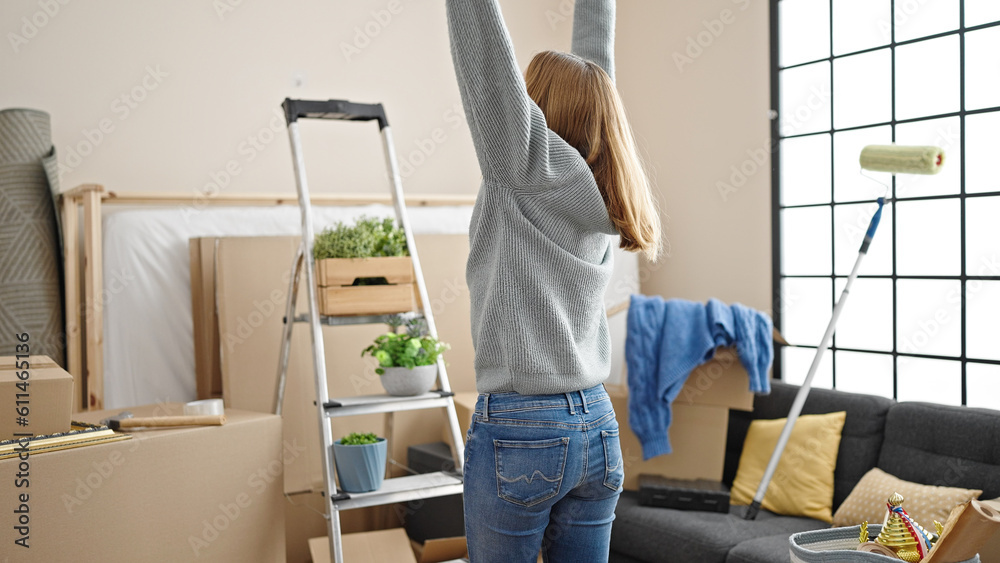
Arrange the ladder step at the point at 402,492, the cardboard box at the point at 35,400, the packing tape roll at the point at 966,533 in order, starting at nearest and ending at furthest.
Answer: the packing tape roll at the point at 966,533, the cardboard box at the point at 35,400, the ladder step at the point at 402,492

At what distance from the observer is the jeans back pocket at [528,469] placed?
1.09 metres

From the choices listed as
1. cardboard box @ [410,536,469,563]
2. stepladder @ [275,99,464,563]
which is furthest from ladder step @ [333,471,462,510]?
cardboard box @ [410,536,469,563]

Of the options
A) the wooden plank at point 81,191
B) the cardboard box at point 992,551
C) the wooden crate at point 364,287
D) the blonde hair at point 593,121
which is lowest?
the cardboard box at point 992,551

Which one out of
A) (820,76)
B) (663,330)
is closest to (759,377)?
(663,330)

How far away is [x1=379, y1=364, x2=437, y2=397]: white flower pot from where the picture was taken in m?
2.31

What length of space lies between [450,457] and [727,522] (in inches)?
37.0

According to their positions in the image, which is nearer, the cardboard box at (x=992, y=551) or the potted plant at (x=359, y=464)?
the cardboard box at (x=992, y=551)

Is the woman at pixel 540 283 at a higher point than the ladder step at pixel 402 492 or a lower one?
higher

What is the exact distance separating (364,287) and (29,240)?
1167mm

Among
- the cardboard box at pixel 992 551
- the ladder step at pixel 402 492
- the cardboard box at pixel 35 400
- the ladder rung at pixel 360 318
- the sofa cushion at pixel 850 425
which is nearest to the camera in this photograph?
the cardboard box at pixel 35 400

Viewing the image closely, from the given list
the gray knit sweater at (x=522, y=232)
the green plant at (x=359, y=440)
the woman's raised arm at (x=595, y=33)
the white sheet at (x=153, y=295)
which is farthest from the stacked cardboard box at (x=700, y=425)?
the gray knit sweater at (x=522, y=232)

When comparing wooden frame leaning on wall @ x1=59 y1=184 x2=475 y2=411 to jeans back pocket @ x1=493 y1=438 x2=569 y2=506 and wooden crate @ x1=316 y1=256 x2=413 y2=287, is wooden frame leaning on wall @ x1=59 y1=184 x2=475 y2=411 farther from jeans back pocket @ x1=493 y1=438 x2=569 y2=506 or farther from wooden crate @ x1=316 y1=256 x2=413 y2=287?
jeans back pocket @ x1=493 y1=438 x2=569 y2=506

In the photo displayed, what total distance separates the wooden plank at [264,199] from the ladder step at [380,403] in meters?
1.13

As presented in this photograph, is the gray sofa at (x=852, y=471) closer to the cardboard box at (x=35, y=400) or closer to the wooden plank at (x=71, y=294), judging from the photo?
the cardboard box at (x=35, y=400)
